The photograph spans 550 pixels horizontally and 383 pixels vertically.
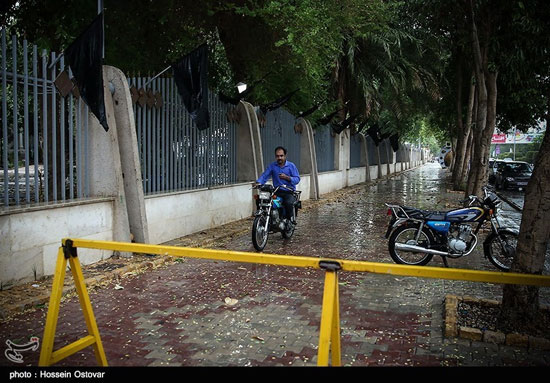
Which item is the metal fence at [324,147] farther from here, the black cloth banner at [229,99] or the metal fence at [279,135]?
the black cloth banner at [229,99]

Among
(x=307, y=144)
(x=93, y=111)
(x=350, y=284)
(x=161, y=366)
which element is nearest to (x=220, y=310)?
(x=161, y=366)

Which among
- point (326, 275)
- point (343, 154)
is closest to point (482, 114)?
point (343, 154)

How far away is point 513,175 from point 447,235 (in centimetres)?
2096

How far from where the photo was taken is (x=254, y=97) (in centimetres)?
1521

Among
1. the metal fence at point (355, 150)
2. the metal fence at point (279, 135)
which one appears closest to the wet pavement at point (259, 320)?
the metal fence at point (279, 135)

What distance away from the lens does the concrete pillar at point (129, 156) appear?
798cm

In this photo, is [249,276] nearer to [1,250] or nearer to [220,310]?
[220,310]

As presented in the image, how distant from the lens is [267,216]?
9.06 m

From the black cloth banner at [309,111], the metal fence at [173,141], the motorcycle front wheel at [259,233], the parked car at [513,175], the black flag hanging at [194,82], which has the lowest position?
the motorcycle front wheel at [259,233]

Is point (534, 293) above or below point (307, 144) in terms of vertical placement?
below

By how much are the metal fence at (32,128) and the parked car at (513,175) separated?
2371 cm

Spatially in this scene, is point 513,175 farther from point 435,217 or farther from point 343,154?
point 435,217

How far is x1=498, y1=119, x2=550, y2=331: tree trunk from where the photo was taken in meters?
4.68

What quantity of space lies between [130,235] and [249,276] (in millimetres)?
2370
